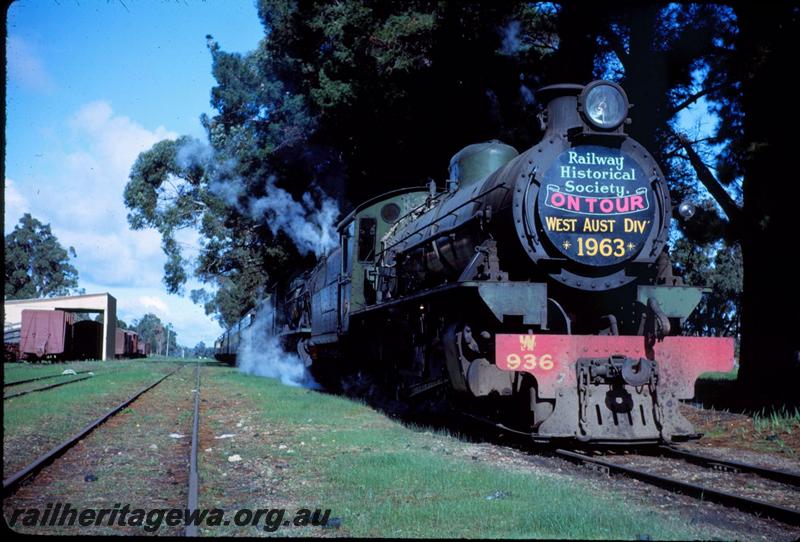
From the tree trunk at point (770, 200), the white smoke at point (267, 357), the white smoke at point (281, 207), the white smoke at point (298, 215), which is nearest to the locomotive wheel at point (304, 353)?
the white smoke at point (267, 357)

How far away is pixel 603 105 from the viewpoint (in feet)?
24.5

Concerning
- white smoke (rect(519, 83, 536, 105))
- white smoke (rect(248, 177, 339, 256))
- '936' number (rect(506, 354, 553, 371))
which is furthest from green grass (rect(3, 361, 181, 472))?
white smoke (rect(519, 83, 536, 105))

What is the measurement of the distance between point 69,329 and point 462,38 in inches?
1186

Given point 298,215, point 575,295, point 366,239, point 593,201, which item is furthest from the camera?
point 298,215

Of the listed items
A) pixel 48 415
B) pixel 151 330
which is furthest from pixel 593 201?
pixel 151 330

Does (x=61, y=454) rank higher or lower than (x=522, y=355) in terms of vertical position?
lower

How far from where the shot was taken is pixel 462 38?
627 inches

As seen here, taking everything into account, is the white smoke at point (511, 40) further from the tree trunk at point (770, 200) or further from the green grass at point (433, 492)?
the green grass at point (433, 492)

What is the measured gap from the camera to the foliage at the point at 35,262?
5731 cm

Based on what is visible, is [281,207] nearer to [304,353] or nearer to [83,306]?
[304,353]

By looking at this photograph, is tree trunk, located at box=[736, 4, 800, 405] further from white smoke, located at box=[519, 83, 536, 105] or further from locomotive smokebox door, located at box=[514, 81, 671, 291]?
white smoke, located at box=[519, 83, 536, 105]

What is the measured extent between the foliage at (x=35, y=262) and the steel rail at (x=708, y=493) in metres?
59.9

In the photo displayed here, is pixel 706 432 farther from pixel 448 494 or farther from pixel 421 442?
pixel 448 494

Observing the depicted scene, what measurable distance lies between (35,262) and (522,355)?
203 ft
